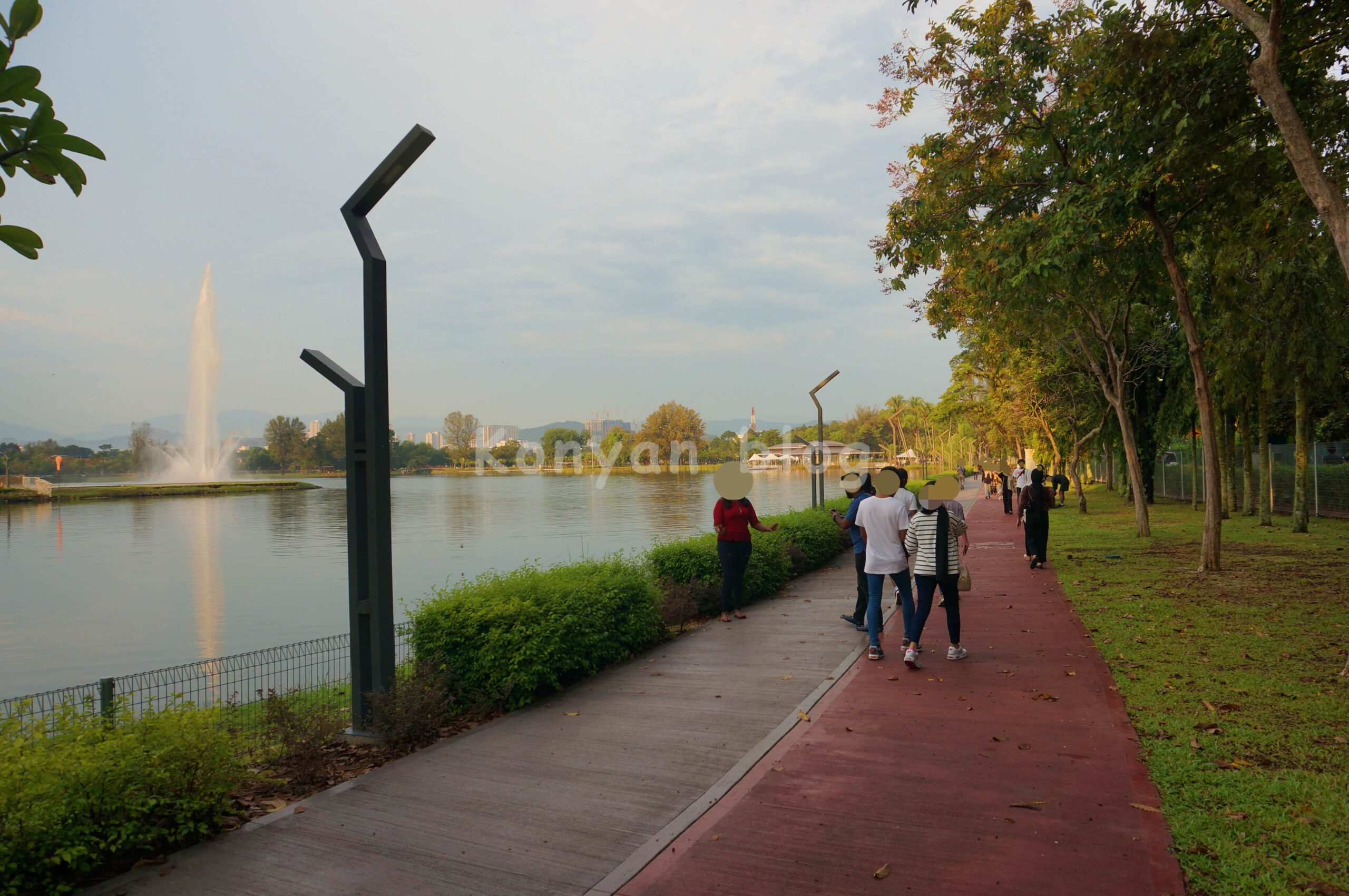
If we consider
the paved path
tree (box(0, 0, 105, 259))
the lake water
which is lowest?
the lake water

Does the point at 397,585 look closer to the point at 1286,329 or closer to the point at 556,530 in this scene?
the point at 556,530

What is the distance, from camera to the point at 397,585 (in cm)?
1975

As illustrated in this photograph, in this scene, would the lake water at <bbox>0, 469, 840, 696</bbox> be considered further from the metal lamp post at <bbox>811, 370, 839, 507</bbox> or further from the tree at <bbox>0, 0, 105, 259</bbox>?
the tree at <bbox>0, 0, 105, 259</bbox>

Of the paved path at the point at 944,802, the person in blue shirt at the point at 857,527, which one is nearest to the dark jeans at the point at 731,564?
the person in blue shirt at the point at 857,527

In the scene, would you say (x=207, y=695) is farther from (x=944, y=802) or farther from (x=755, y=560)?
(x=944, y=802)

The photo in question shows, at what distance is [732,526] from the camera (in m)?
10.5

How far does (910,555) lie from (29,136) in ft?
25.3

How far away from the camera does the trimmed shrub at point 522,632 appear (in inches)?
267

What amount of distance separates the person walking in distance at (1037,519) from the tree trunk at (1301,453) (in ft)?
27.1

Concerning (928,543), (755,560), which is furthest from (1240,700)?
(755,560)

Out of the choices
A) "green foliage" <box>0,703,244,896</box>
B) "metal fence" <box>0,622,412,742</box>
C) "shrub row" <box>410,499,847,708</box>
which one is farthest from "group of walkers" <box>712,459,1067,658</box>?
"green foliage" <box>0,703,244,896</box>

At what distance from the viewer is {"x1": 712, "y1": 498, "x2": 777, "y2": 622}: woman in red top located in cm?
1049

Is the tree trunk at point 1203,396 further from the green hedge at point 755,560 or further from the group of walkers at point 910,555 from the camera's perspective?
the group of walkers at point 910,555

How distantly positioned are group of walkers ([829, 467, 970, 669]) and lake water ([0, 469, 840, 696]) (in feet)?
15.0
